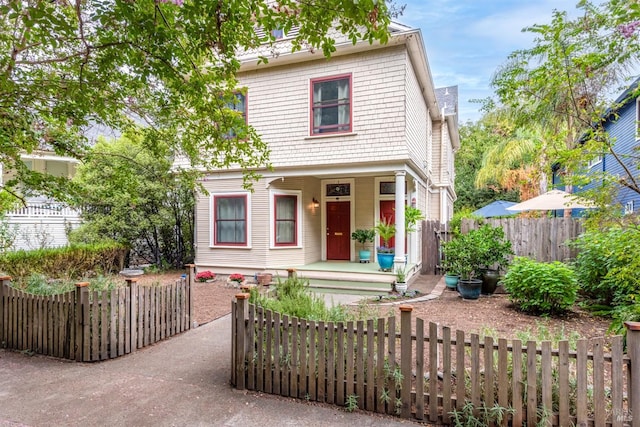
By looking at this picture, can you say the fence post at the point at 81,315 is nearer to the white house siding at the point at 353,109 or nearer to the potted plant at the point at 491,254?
the white house siding at the point at 353,109

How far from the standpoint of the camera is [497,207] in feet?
68.4

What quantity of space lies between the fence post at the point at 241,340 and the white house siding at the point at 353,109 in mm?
6327

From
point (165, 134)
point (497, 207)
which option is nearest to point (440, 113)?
point (497, 207)

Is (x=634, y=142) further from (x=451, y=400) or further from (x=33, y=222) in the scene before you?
(x=33, y=222)

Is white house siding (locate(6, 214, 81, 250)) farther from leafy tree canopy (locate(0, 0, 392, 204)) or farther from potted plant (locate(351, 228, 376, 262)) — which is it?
potted plant (locate(351, 228, 376, 262))

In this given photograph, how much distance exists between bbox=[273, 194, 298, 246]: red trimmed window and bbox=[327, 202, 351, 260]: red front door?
165 cm

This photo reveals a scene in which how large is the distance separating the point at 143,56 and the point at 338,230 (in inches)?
374

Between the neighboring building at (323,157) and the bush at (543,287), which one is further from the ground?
the neighboring building at (323,157)

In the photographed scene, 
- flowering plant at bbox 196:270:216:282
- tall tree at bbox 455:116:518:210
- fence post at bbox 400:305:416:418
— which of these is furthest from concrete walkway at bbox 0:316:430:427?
tall tree at bbox 455:116:518:210

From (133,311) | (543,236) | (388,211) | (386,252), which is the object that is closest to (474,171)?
(388,211)

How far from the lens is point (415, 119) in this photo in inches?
428

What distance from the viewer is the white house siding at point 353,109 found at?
9.27 meters

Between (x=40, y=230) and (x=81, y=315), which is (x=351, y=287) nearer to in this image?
(x=81, y=315)

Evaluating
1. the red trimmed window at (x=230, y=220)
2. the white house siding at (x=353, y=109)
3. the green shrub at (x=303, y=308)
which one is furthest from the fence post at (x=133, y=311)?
the white house siding at (x=353, y=109)
